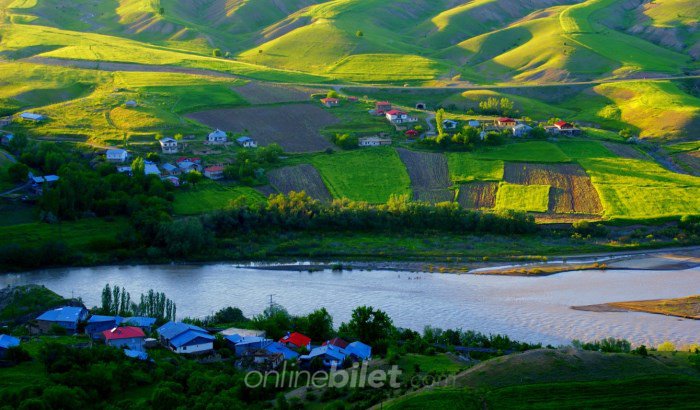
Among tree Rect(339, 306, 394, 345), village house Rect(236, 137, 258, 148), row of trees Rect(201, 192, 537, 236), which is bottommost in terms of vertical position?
tree Rect(339, 306, 394, 345)

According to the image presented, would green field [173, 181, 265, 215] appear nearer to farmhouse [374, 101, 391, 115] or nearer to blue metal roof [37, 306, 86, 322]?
blue metal roof [37, 306, 86, 322]

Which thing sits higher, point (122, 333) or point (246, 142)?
point (246, 142)

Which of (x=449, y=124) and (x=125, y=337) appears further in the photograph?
(x=449, y=124)

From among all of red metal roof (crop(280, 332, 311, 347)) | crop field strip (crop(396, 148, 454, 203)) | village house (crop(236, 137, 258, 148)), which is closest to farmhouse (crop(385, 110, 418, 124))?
crop field strip (crop(396, 148, 454, 203))

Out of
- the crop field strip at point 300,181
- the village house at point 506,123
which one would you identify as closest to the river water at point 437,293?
the crop field strip at point 300,181

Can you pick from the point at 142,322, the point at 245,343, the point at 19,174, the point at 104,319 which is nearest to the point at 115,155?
the point at 19,174

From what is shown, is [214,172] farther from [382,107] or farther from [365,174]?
[382,107]
